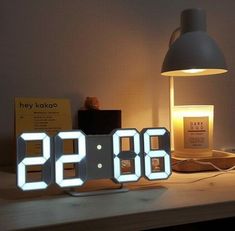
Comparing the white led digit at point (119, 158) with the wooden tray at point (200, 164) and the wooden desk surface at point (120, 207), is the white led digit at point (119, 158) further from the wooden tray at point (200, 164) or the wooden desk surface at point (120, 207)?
the wooden tray at point (200, 164)

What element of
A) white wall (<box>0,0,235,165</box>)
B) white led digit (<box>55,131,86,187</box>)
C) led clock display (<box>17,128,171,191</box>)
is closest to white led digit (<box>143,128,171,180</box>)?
led clock display (<box>17,128,171,191</box>)

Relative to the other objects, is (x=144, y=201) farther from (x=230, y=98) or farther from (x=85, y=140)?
(x=230, y=98)

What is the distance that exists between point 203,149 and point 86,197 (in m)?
0.35

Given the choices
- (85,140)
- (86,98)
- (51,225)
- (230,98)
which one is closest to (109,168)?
(85,140)

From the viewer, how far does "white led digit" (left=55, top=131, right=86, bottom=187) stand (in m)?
0.63

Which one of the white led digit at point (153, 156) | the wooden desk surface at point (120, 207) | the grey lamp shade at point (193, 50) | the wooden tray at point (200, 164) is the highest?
the grey lamp shade at point (193, 50)

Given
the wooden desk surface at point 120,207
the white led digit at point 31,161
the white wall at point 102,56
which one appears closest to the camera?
the wooden desk surface at point 120,207

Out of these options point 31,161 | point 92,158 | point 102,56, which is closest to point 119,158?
point 92,158

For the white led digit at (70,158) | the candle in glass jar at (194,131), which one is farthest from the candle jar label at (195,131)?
the white led digit at (70,158)

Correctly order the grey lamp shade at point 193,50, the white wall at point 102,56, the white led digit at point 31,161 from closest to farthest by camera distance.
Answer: the white led digit at point 31,161
the grey lamp shade at point 193,50
the white wall at point 102,56

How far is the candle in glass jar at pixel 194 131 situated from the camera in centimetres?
86

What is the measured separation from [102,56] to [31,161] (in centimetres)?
45

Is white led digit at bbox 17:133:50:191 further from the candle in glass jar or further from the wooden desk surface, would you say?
the candle in glass jar

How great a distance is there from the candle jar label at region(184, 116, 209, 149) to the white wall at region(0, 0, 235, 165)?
0.19 metres
